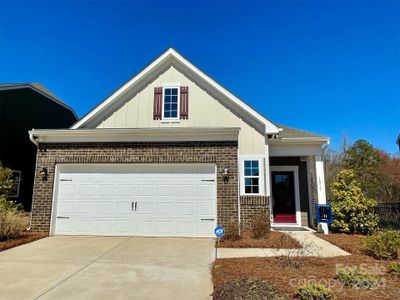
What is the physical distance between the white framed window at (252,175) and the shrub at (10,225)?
759 centimetres

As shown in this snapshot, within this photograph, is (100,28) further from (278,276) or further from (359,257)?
(359,257)

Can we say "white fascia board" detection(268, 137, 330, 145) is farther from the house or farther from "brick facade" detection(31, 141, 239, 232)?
"brick facade" detection(31, 141, 239, 232)

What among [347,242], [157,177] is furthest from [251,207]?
[157,177]

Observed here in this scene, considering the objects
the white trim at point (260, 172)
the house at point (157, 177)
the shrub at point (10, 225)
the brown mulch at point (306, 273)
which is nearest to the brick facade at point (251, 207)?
the house at point (157, 177)

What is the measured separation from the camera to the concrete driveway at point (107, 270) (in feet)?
14.5

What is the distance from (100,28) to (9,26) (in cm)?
410

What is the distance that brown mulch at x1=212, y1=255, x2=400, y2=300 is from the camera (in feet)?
13.8

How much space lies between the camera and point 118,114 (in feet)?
37.7

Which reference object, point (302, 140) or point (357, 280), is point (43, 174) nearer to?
point (357, 280)

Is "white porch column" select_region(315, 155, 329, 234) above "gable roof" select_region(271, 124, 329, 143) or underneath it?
underneath

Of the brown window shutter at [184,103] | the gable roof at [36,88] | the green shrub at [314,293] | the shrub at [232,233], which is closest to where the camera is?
the green shrub at [314,293]

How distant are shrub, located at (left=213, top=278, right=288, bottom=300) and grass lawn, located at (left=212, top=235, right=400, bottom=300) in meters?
0.05

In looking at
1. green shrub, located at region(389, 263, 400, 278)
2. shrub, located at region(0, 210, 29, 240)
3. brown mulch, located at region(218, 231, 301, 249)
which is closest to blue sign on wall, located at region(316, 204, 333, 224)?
brown mulch, located at region(218, 231, 301, 249)

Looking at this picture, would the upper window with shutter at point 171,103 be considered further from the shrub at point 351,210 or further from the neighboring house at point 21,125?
the neighboring house at point 21,125
